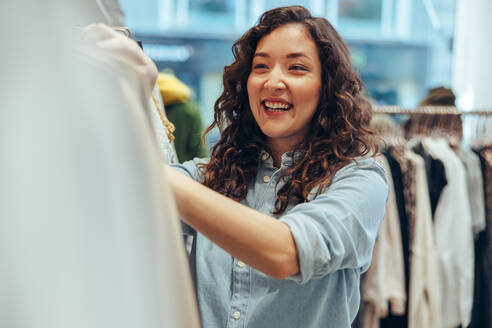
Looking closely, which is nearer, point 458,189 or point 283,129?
point 283,129

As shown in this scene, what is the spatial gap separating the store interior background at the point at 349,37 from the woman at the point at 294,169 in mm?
2767

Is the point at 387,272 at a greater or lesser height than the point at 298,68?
lesser

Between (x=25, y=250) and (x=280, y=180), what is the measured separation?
63 centimetres

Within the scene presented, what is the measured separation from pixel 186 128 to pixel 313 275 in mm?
1266

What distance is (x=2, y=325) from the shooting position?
1.00 ft

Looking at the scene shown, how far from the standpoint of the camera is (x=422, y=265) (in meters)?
1.61

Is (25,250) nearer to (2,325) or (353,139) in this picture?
(2,325)

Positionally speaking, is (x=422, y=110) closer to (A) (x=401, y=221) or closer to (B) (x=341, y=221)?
(A) (x=401, y=221)

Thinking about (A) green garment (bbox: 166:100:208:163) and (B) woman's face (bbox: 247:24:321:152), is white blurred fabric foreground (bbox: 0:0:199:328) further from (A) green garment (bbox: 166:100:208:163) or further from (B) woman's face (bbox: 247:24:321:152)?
(A) green garment (bbox: 166:100:208:163)

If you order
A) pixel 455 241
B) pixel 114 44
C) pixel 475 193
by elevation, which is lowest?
pixel 455 241

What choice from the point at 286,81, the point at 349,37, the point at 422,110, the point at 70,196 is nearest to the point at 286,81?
the point at 286,81

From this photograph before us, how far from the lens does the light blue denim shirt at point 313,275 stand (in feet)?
2.27

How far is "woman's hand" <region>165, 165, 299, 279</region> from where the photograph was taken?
554 mm

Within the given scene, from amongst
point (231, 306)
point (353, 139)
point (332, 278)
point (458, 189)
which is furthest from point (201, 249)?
point (458, 189)
